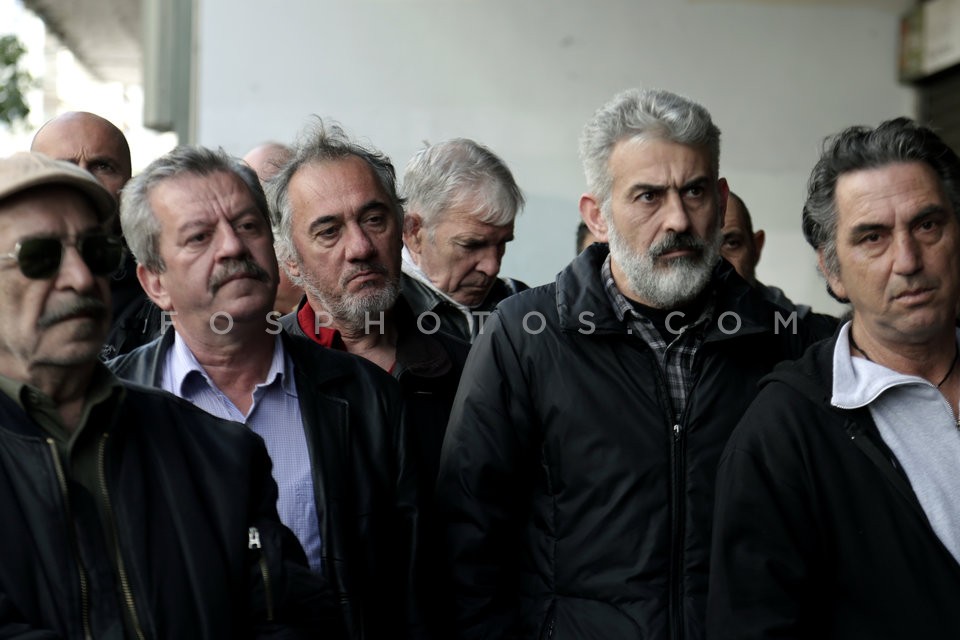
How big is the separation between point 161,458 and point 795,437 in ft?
4.26

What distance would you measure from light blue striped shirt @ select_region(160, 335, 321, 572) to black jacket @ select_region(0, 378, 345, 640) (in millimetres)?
433

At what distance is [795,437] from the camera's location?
8.61 ft

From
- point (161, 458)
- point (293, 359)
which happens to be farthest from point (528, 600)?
point (161, 458)

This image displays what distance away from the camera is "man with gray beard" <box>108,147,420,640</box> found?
3.03 metres

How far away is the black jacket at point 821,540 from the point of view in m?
2.49

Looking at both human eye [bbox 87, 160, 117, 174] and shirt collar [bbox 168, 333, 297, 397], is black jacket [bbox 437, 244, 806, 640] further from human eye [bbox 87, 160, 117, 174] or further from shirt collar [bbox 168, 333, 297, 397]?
human eye [bbox 87, 160, 117, 174]

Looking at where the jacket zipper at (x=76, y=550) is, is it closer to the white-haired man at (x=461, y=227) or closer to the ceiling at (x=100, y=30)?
the white-haired man at (x=461, y=227)

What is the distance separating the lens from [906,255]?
9.02 feet

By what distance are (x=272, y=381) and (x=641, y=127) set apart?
1179 millimetres

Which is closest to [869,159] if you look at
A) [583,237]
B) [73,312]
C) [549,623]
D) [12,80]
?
[549,623]

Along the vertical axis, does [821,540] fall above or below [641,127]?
below

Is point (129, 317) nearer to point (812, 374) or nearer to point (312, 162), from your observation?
point (312, 162)

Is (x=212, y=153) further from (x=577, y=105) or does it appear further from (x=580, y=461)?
(x=577, y=105)

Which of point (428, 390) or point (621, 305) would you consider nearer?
point (621, 305)
